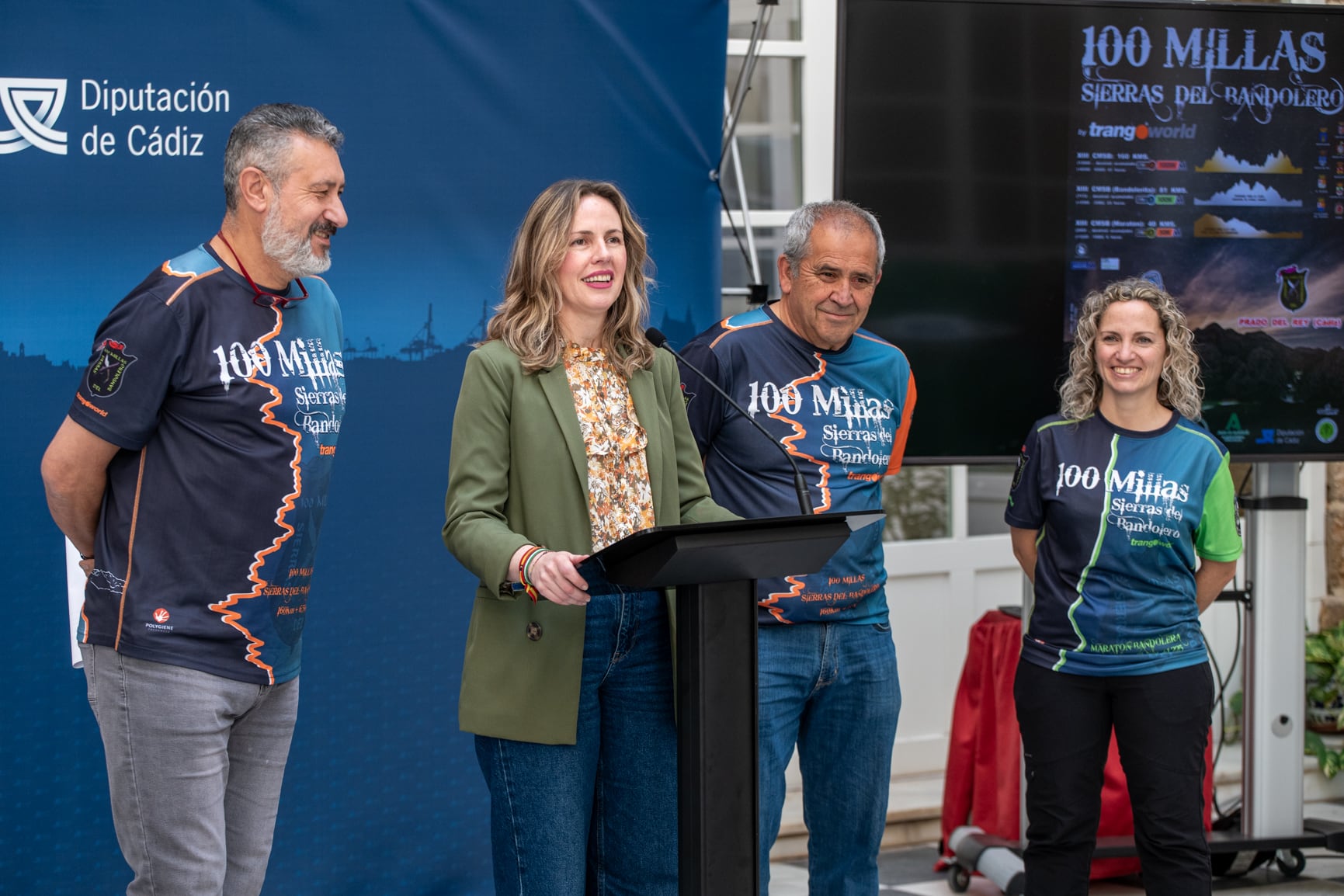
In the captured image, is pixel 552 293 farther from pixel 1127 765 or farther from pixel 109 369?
pixel 1127 765

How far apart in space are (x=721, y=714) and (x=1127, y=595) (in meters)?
1.36

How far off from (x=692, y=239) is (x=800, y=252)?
0.72 m

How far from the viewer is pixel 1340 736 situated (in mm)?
4305

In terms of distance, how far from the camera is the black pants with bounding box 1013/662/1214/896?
2709 mm

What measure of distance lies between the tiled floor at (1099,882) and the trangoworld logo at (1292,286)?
62.3 inches

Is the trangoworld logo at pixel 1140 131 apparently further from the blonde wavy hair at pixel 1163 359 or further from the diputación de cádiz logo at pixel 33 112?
the diputación de cádiz logo at pixel 33 112

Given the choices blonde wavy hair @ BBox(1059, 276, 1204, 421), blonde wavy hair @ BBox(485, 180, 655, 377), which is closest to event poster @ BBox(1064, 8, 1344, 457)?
blonde wavy hair @ BBox(1059, 276, 1204, 421)

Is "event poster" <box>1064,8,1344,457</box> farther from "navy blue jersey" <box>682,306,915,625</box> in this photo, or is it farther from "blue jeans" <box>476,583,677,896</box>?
"blue jeans" <box>476,583,677,896</box>

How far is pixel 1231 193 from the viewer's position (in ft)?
10.9

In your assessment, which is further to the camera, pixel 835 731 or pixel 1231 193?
pixel 1231 193

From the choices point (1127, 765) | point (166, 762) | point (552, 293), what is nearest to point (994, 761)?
point (1127, 765)

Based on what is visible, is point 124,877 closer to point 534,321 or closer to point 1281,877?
point 534,321

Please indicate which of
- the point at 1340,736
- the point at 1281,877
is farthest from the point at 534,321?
the point at 1340,736

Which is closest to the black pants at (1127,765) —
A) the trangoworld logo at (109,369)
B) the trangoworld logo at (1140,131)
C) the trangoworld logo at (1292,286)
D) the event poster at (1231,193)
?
the event poster at (1231,193)
